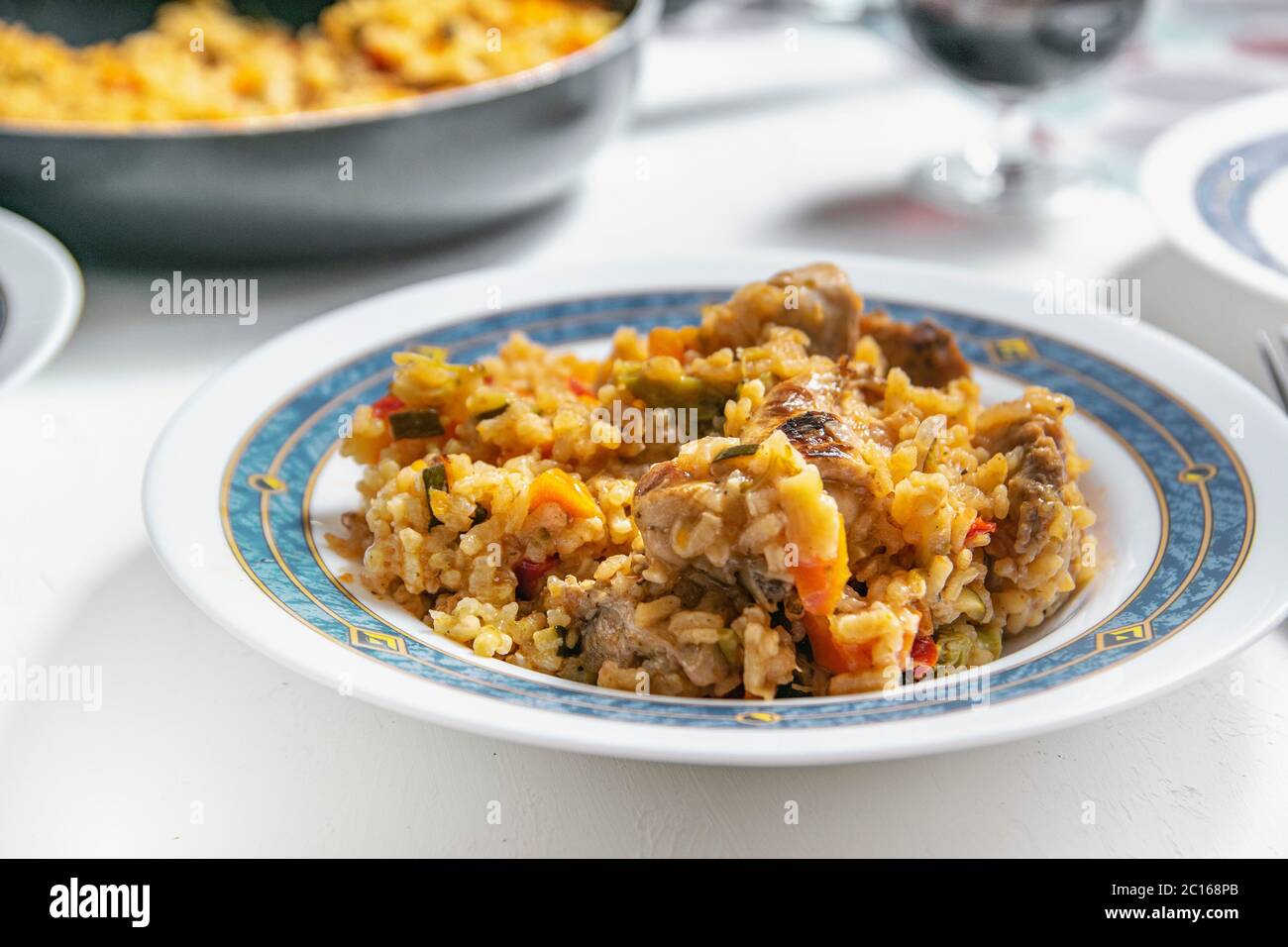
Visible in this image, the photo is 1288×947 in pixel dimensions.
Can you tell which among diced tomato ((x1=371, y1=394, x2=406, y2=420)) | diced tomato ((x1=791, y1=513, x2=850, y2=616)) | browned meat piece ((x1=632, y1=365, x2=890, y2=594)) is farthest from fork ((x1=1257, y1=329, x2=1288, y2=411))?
Result: diced tomato ((x1=371, y1=394, x2=406, y2=420))

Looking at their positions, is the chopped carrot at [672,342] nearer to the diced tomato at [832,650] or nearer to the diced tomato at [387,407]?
the diced tomato at [387,407]

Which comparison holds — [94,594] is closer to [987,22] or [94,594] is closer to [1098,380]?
[1098,380]

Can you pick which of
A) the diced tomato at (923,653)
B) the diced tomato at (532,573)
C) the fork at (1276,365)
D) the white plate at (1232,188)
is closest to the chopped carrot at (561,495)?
the diced tomato at (532,573)

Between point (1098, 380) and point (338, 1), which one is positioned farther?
point (338, 1)

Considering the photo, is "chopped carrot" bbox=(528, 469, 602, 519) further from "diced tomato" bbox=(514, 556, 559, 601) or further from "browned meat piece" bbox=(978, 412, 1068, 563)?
"browned meat piece" bbox=(978, 412, 1068, 563)

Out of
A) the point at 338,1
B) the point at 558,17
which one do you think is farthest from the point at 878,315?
the point at 338,1

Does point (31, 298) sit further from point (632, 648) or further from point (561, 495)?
point (632, 648)

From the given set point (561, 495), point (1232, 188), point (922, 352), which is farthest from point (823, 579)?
point (1232, 188)
